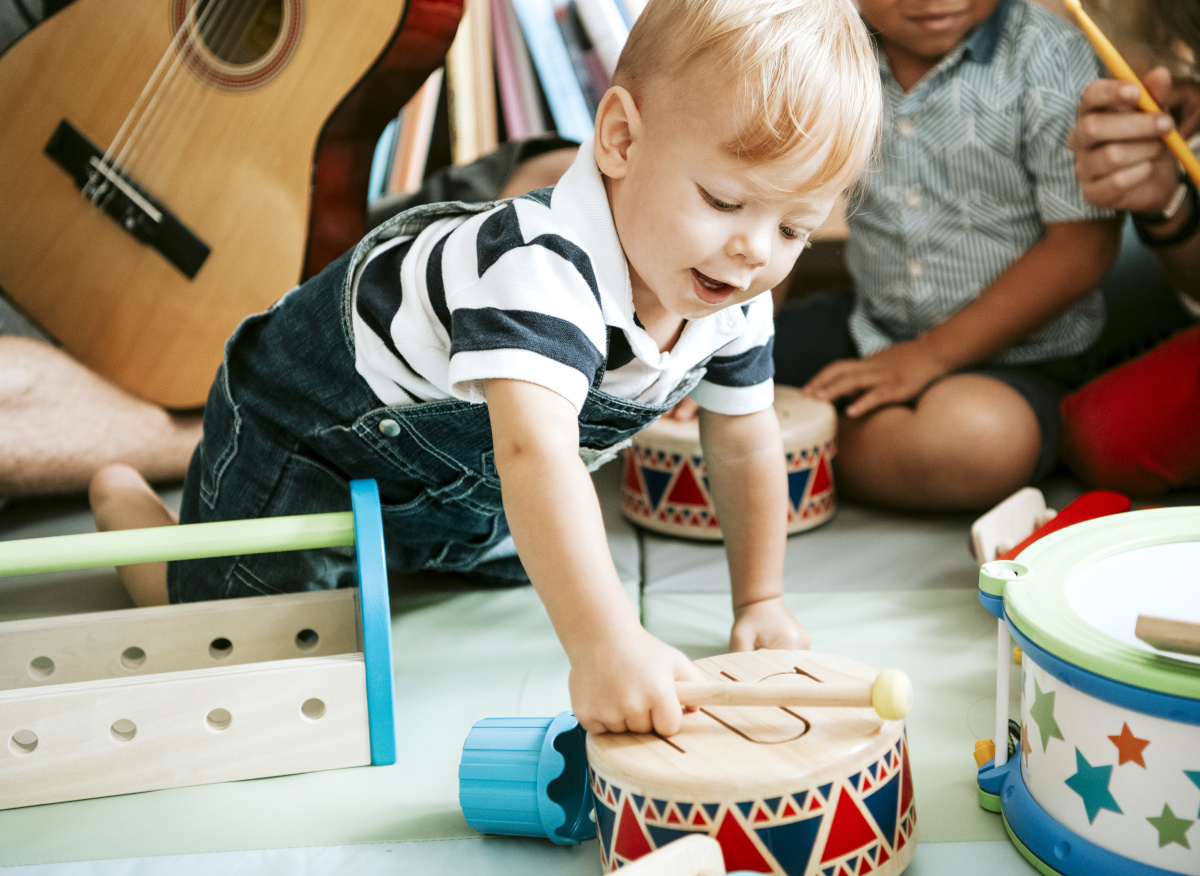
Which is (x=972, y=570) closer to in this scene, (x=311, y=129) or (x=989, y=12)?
(x=989, y=12)

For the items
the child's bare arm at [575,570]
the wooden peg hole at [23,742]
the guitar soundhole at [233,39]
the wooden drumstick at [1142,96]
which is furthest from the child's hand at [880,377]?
the wooden peg hole at [23,742]

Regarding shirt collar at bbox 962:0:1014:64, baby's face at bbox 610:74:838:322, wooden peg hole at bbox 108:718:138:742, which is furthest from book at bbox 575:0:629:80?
wooden peg hole at bbox 108:718:138:742

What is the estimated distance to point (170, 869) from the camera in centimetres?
56

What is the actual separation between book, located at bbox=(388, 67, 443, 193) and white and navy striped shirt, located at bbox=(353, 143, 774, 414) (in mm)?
711

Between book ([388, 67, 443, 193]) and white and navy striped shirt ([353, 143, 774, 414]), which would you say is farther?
book ([388, 67, 443, 193])

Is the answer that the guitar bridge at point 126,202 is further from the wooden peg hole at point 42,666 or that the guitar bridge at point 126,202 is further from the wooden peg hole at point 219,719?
the wooden peg hole at point 219,719

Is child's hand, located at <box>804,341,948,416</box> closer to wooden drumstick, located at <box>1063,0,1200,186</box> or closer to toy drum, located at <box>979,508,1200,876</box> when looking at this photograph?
wooden drumstick, located at <box>1063,0,1200,186</box>

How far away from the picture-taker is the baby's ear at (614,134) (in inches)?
23.9

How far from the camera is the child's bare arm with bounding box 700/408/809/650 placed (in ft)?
2.54

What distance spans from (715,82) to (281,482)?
47 centimetres

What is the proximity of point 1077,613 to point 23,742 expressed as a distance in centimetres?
62

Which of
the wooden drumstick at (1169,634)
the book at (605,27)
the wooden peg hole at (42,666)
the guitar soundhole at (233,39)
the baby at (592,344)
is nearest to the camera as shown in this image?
the wooden drumstick at (1169,634)

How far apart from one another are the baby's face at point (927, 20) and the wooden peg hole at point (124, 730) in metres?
0.92

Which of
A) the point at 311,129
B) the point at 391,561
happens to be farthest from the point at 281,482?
the point at 311,129
